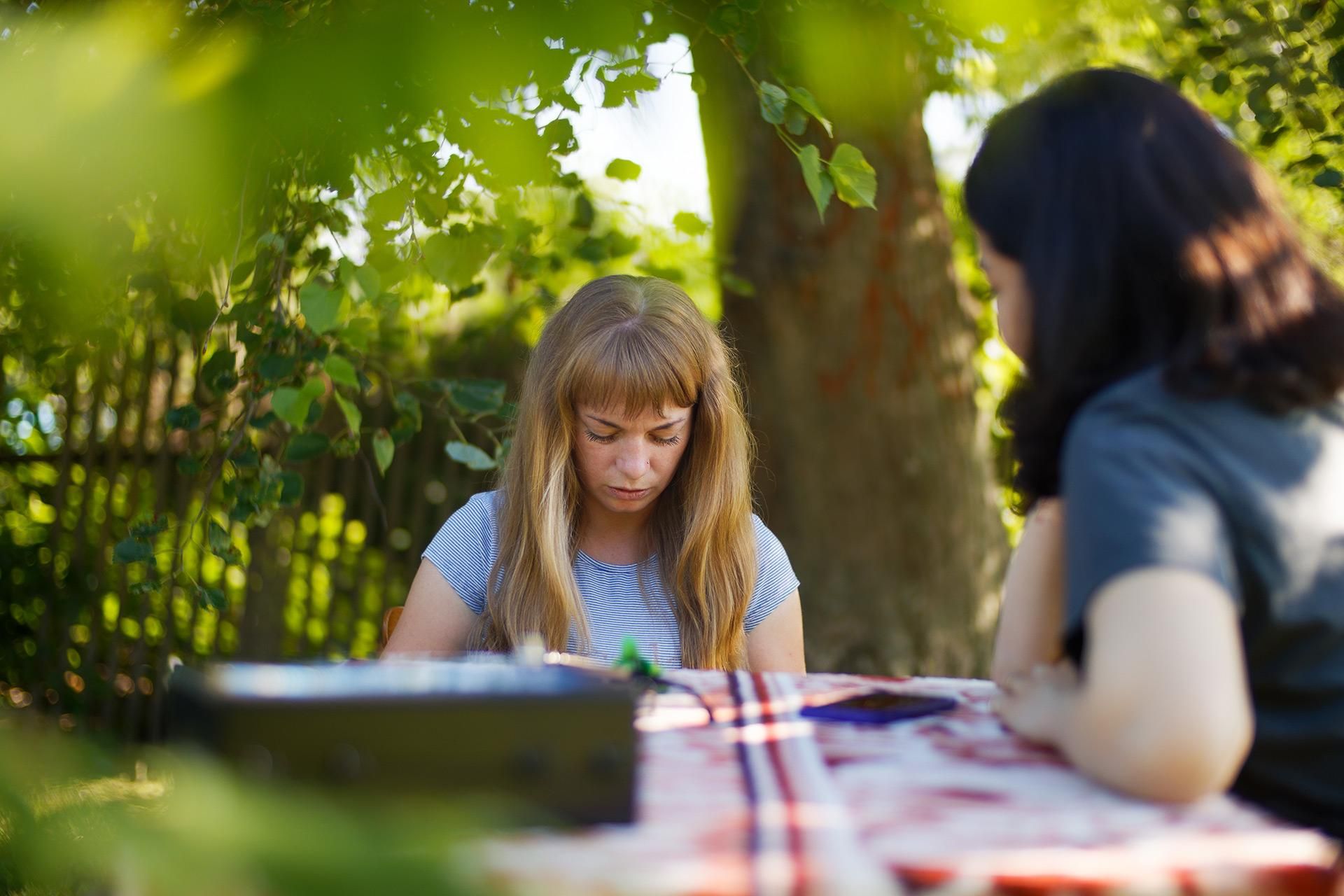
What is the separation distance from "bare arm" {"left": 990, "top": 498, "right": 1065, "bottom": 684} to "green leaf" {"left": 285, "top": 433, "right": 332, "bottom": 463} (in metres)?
1.44

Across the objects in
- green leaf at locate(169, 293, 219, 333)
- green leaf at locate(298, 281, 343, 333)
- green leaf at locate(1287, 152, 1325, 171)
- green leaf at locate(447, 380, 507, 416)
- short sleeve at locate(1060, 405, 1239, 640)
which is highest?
green leaf at locate(1287, 152, 1325, 171)

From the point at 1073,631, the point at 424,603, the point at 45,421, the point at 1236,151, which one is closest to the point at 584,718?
the point at 1073,631

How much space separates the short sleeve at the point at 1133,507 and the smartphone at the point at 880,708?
0.34 meters

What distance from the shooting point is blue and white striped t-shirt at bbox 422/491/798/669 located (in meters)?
2.52

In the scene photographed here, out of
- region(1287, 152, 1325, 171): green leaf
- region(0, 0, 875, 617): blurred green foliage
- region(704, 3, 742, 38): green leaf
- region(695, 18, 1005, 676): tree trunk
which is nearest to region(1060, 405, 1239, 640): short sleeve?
region(0, 0, 875, 617): blurred green foliage

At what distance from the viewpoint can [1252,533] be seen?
43.7 inches

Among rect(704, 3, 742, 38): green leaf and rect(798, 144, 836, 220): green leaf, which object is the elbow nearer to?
rect(798, 144, 836, 220): green leaf

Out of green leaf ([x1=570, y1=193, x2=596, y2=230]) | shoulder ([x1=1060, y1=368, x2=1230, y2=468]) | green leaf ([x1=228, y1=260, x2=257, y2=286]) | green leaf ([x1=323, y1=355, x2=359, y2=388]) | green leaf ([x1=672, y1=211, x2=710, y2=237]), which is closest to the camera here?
shoulder ([x1=1060, y1=368, x2=1230, y2=468])

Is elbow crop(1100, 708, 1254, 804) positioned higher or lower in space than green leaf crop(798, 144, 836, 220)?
lower

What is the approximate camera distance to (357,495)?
16.4 feet

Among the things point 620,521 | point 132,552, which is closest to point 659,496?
point 620,521

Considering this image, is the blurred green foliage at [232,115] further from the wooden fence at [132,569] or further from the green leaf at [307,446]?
the wooden fence at [132,569]

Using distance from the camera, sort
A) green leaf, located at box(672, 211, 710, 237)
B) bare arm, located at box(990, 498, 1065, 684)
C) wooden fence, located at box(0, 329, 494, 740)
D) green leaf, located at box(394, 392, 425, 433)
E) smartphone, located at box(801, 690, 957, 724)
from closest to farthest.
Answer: smartphone, located at box(801, 690, 957, 724)
bare arm, located at box(990, 498, 1065, 684)
green leaf, located at box(394, 392, 425, 433)
green leaf, located at box(672, 211, 710, 237)
wooden fence, located at box(0, 329, 494, 740)

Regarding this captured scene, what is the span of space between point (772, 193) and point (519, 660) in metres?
2.98
